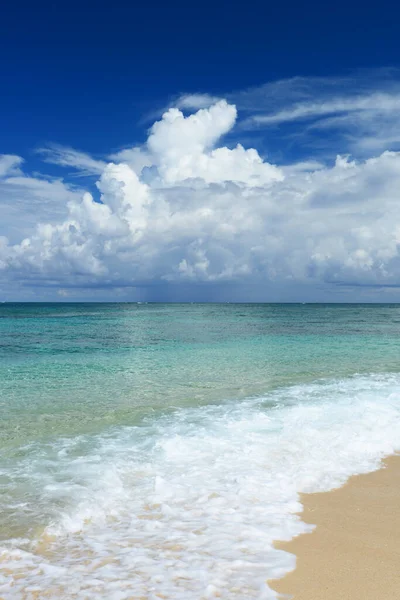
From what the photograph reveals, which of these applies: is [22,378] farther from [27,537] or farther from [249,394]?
[27,537]

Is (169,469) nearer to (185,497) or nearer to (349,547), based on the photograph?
(185,497)

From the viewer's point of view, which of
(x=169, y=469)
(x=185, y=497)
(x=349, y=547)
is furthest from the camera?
(x=169, y=469)

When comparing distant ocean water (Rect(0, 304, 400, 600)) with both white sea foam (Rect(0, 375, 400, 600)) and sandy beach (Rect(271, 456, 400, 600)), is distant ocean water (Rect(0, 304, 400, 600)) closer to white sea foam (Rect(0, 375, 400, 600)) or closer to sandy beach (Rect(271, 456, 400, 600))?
white sea foam (Rect(0, 375, 400, 600))

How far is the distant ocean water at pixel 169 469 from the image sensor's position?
5.14 meters

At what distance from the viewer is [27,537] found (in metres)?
5.95

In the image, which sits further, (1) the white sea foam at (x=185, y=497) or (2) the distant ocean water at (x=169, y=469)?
(2) the distant ocean water at (x=169, y=469)

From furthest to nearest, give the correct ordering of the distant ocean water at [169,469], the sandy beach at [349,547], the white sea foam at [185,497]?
1. the distant ocean water at [169,469]
2. the white sea foam at [185,497]
3. the sandy beach at [349,547]

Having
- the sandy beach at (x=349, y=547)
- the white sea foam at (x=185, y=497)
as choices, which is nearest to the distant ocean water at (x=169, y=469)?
the white sea foam at (x=185, y=497)

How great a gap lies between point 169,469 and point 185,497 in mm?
1355

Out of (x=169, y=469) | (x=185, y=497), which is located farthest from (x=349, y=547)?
(x=169, y=469)

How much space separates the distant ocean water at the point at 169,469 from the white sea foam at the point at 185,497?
2 centimetres

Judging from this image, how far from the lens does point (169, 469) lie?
27.9 ft

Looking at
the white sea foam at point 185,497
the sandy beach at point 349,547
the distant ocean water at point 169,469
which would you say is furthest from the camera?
the distant ocean water at point 169,469

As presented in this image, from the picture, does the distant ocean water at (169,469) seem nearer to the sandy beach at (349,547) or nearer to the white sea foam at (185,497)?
the white sea foam at (185,497)
